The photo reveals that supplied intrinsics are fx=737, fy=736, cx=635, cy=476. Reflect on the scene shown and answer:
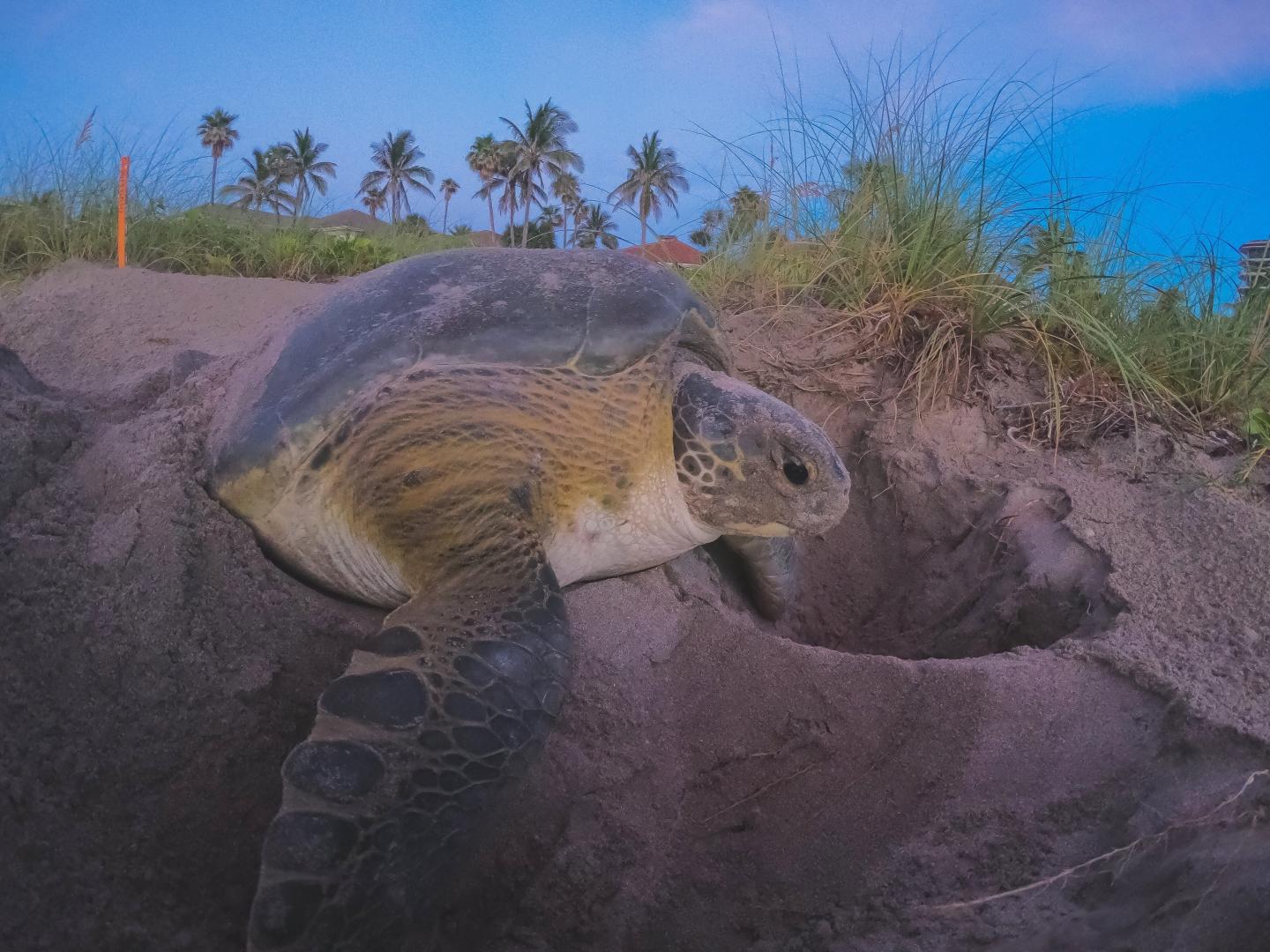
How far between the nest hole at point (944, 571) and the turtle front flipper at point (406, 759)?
1168 millimetres

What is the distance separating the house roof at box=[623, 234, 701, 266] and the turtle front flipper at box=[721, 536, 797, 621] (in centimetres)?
156

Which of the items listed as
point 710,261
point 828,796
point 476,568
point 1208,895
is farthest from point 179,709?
point 710,261

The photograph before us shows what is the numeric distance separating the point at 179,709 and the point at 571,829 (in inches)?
23.5

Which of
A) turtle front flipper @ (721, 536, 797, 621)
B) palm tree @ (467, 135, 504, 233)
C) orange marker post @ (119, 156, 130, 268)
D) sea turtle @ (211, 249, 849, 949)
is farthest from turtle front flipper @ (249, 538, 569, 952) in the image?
palm tree @ (467, 135, 504, 233)

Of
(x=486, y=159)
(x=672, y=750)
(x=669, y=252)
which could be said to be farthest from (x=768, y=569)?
(x=486, y=159)

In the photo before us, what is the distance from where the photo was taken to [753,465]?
4.87ft

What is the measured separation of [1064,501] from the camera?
190 cm

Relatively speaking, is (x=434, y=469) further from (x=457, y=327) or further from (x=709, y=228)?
(x=709, y=228)

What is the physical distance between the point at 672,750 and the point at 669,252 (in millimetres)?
2561

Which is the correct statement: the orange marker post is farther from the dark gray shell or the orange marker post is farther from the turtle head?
the turtle head

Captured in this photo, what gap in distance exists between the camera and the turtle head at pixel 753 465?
1.47 m

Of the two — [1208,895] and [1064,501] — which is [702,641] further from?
[1064,501]

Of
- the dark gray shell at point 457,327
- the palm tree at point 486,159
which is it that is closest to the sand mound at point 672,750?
the dark gray shell at point 457,327

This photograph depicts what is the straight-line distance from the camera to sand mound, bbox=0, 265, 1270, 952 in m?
0.94
